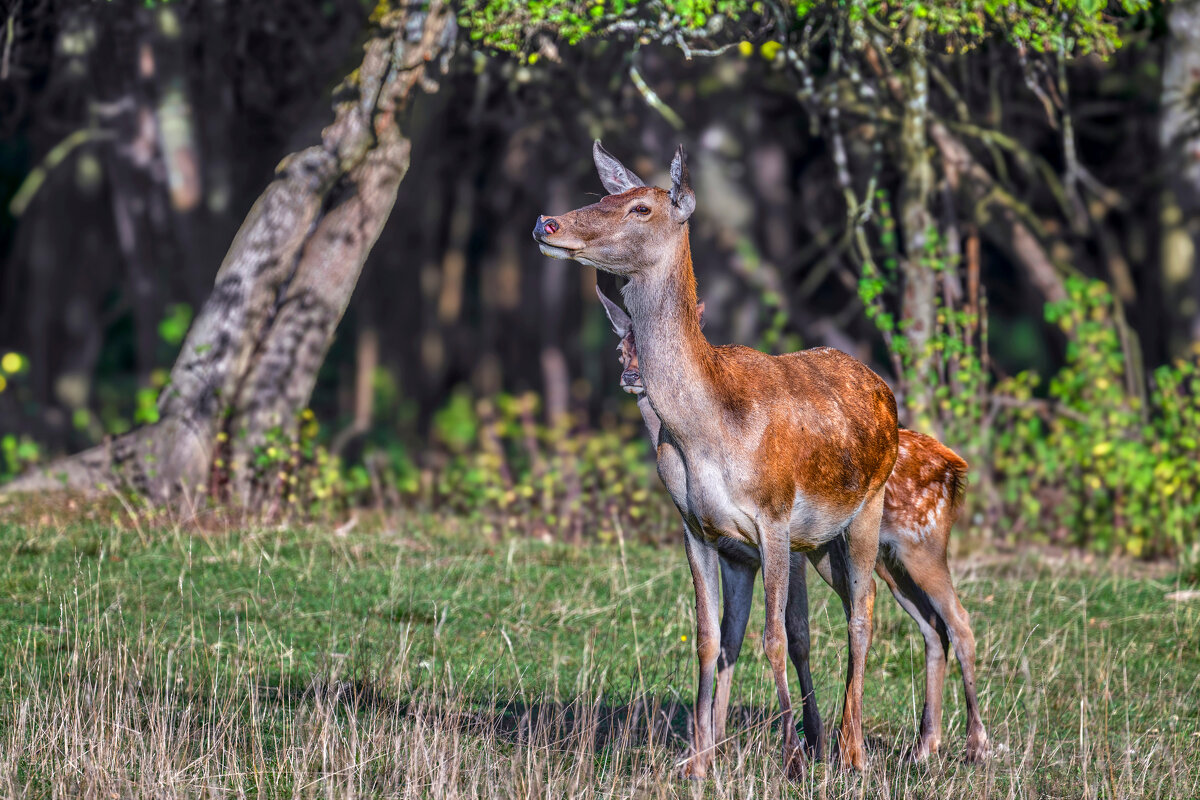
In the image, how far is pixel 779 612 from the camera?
6.37m

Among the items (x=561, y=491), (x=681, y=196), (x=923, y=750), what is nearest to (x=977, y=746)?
(x=923, y=750)

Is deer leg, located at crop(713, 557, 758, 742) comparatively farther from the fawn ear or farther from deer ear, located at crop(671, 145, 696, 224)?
deer ear, located at crop(671, 145, 696, 224)

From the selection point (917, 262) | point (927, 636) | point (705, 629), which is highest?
point (917, 262)

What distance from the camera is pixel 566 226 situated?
5965mm

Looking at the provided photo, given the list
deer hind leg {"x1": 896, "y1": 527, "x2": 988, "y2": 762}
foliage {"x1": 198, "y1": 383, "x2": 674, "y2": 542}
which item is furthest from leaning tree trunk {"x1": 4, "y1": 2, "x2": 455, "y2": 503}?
deer hind leg {"x1": 896, "y1": 527, "x2": 988, "y2": 762}

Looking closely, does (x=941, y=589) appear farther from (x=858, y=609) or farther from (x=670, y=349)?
(x=670, y=349)

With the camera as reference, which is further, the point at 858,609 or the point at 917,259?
the point at 917,259

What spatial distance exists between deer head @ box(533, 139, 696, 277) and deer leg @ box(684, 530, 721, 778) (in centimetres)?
119

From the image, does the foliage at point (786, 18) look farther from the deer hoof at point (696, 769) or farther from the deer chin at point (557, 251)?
the deer hoof at point (696, 769)

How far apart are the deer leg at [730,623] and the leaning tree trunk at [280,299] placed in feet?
20.1

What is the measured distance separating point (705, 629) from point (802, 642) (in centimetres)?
73

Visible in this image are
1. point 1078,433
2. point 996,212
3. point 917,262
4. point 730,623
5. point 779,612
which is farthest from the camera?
point 996,212

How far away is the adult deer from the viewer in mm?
6191

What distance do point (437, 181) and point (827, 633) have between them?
18.7 metres
